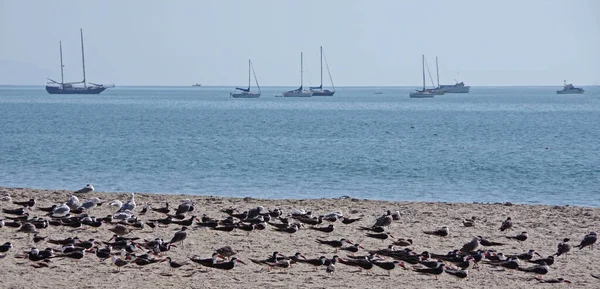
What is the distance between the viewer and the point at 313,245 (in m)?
18.4

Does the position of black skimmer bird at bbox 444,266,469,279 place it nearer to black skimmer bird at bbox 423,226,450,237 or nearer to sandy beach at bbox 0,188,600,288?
sandy beach at bbox 0,188,600,288

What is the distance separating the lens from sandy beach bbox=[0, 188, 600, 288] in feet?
50.3

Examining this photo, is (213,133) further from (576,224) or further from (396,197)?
(576,224)

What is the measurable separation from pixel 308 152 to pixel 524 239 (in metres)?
36.1

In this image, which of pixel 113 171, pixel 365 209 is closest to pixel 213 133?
pixel 113 171

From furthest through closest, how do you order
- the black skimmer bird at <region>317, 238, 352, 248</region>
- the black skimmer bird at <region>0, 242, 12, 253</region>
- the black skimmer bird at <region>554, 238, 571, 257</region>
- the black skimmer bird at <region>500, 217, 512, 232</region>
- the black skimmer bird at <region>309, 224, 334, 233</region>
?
the black skimmer bird at <region>500, 217, 512, 232</region> < the black skimmer bird at <region>309, 224, 334, 233</region> < the black skimmer bird at <region>317, 238, 352, 248</region> < the black skimmer bird at <region>554, 238, 571, 257</region> < the black skimmer bird at <region>0, 242, 12, 253</region>

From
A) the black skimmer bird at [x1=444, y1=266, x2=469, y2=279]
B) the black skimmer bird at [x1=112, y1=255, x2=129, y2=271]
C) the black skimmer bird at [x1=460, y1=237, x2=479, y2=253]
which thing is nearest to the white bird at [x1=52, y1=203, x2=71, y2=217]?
the black skimmer bird at [x1=112, y1=255, x2=129, y2=271]

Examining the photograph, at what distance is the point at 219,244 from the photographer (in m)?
18.3

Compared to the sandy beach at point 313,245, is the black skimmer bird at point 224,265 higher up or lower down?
higher up

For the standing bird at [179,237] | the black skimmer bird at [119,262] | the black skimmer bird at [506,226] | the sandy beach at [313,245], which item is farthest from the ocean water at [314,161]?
the black skimmer bird at [119,262]

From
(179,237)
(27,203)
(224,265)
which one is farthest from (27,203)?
(224,265)

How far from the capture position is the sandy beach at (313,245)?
50.3ft

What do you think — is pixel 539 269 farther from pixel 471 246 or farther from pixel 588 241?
pixel 588 241

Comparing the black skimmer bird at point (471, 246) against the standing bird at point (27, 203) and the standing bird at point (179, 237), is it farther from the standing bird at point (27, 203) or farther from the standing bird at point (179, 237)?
the standing bird at point (27, 203)
